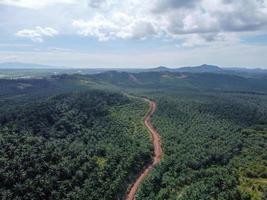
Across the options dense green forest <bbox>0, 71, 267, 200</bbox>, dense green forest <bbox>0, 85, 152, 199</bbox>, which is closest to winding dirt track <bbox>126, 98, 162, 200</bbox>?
dense green forest <bbox>0, 71, 267, 200</bbox>

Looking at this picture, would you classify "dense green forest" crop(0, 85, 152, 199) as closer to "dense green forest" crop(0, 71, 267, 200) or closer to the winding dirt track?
"dense green forest" crop(0, 71, 267, 200)

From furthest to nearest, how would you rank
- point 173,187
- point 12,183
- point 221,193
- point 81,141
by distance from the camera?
point 81,141, point 173,187, point 221,193, point 12,183

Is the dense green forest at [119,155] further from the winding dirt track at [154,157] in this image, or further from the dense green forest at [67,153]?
the winding dirt track at [154,157]

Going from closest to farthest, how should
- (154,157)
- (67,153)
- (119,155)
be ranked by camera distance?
(67,153) < (119,155) < (154,157)

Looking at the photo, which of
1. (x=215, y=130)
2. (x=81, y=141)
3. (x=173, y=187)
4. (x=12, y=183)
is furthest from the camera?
(x=215, y=130)

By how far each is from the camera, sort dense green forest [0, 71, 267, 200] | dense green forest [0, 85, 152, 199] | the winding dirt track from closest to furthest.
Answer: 1. dense green forest [0, 85, 152, 199]
2. dense green forest [0, 71, 267, 200]
3. the winding dirt track

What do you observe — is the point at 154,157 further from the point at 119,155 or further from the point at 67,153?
the point at 67,153

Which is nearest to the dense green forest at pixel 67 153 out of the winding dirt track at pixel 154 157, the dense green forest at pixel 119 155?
the dense green forest at pixel 119 155

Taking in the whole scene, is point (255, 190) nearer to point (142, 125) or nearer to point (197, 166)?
point (197, 166)

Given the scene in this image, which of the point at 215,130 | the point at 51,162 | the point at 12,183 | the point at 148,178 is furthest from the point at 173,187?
the point at 215,130

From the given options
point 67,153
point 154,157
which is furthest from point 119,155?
point 67,153

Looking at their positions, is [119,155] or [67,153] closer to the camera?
[67,153]
